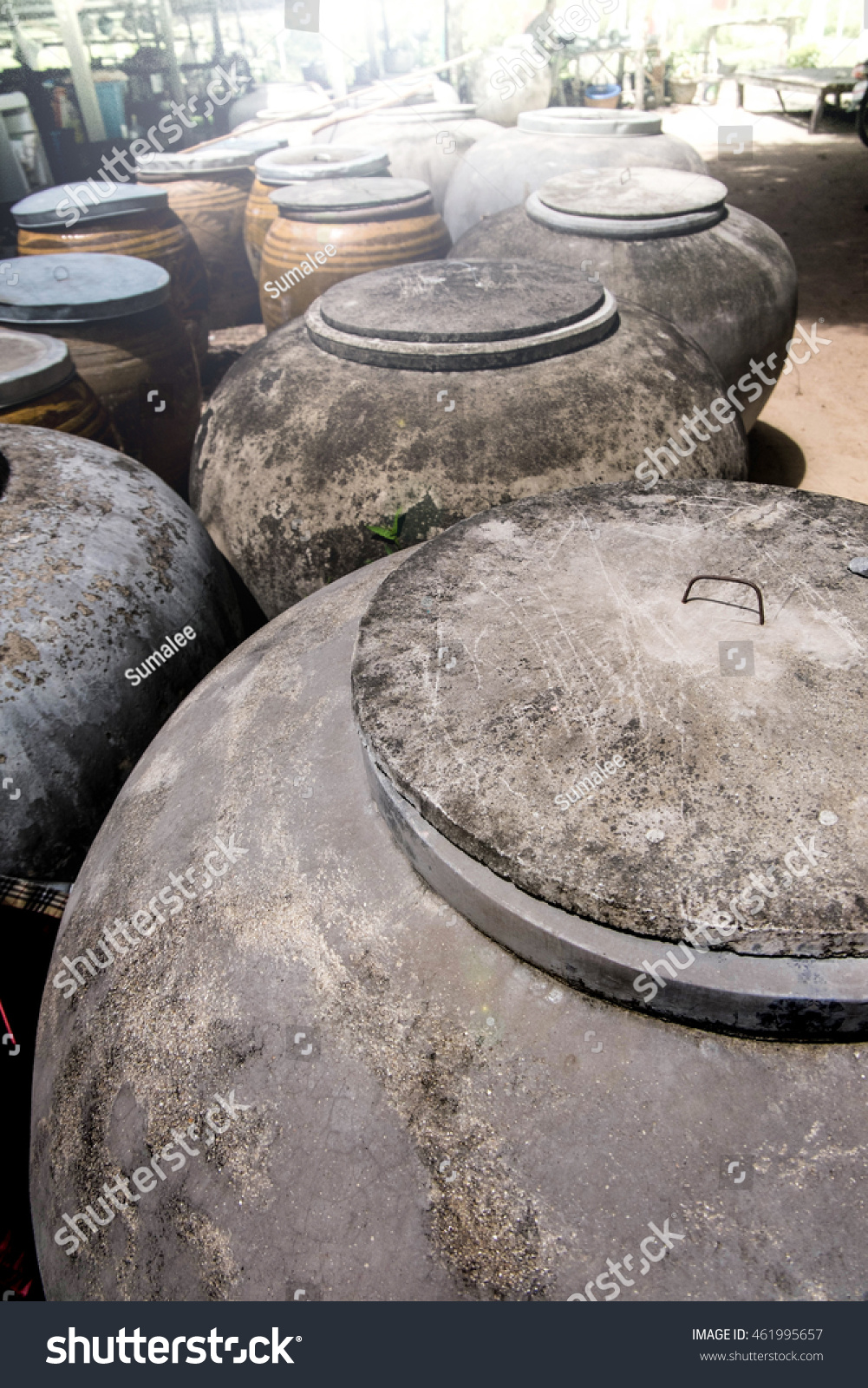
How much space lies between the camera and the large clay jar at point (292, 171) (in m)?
5.87

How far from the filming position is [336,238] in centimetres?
→ 492

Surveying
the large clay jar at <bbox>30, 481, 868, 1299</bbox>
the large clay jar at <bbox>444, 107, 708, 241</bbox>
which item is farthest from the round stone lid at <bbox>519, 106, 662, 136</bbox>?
the large clay jar at <bbox>30, 481, 868, 1299</bbox>

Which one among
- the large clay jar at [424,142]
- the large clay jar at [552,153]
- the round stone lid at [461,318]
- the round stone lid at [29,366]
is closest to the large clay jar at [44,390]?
the round stone lid at [29,366]

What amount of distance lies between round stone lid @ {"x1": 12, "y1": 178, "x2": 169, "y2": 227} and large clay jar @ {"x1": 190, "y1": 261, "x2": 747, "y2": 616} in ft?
10.5

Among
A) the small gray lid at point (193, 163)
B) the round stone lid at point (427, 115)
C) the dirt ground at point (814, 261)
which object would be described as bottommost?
the dirt ground at point (814, 261)

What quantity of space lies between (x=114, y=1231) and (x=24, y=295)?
147 inches

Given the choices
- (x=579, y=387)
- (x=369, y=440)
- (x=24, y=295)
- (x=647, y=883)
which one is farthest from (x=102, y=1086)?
(x=24, y=295)

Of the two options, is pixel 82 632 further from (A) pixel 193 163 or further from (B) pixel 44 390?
(A) pixel 193 163

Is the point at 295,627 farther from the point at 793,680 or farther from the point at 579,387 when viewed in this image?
the point at 579,387

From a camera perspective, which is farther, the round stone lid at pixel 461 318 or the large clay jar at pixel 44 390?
the large clay jar at pixel 44 390

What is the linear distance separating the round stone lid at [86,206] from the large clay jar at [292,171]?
0.80 m

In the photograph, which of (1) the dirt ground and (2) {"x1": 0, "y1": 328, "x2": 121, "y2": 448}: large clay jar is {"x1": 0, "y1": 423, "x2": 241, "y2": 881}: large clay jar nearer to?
(2) {"x1": 0, "y1": 328, "x2": 121, "y2": 448}: large clay jar

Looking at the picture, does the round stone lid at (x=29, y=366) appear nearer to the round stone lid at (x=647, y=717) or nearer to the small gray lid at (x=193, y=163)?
the round stone lid at (x=647, y=717)

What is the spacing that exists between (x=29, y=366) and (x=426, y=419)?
1.43 meters
